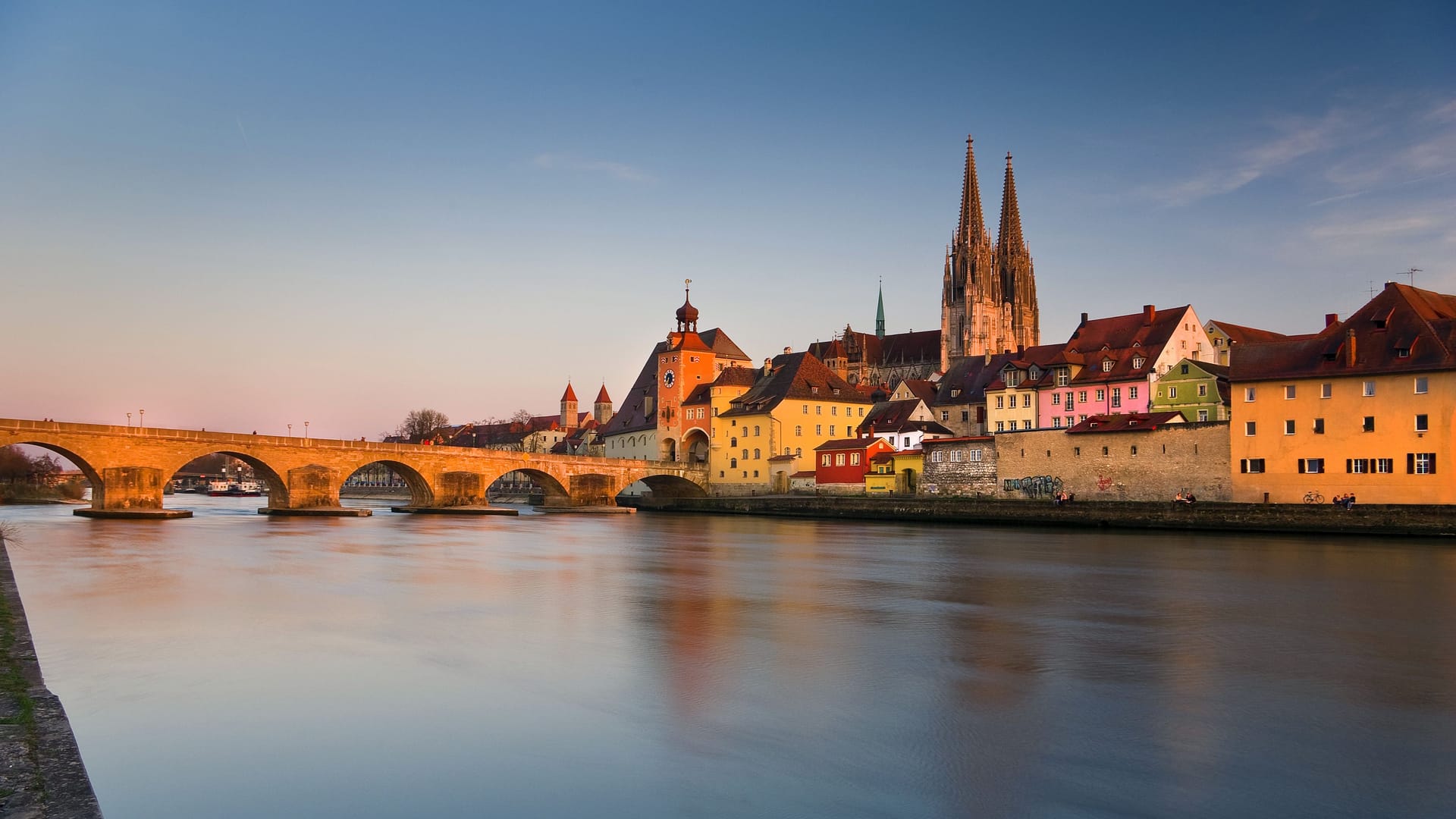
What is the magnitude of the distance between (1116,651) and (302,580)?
16.8 m

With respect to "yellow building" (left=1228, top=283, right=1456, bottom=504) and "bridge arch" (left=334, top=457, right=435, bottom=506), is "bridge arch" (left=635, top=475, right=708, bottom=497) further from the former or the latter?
"yellow building" (left=1228, top=283, right=1456, bottom=504)

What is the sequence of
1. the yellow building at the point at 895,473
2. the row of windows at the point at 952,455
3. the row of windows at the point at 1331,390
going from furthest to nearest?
the yellow building at the point at 895,473 < the row of windows at the point at 952,455 < the row of windows at the point at 1331,390

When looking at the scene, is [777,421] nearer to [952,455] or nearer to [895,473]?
[895,473]

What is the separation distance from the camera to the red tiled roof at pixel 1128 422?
49.7 metres

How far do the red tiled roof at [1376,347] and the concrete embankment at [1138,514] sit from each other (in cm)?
595

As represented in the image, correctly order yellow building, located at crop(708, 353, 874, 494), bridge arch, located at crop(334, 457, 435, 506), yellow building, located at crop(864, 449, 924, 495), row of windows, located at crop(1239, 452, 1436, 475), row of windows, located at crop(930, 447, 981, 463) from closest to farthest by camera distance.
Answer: row of windows, located at crop(1239, 452, 1436, 475)
row of windows, located at crop(930, 447, 981, 463)
bridge arch, located at crop(334, 457, 435, 506)
yellow building, located at crop(864, 449, 924, 495)
yellow building, located at crop(708, 353, 874, 494)

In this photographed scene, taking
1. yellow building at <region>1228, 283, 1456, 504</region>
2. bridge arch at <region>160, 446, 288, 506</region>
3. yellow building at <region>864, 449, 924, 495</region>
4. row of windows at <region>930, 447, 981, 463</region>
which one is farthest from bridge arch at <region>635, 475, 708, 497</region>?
yellow building at <region>1228, 283, 1456, 504</region>

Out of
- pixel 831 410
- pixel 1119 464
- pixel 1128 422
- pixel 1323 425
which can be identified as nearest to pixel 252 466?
pixel 831 410

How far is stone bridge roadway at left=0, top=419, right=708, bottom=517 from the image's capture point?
155 ft

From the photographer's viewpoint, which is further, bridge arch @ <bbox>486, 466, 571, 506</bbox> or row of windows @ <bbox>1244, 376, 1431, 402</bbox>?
bridge arch @ <bbox>486, 466, 571, 506</bbox>

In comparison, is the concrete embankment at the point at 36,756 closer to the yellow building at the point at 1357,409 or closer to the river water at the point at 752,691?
Answer: the river water at the point at 752,691

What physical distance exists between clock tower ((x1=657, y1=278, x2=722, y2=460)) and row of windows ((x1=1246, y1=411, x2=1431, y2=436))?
45560mm

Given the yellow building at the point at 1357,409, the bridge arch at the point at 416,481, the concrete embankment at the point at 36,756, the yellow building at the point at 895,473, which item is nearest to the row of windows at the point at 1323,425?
the yellow building at the point at 1357,409

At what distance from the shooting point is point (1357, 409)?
41.9m
